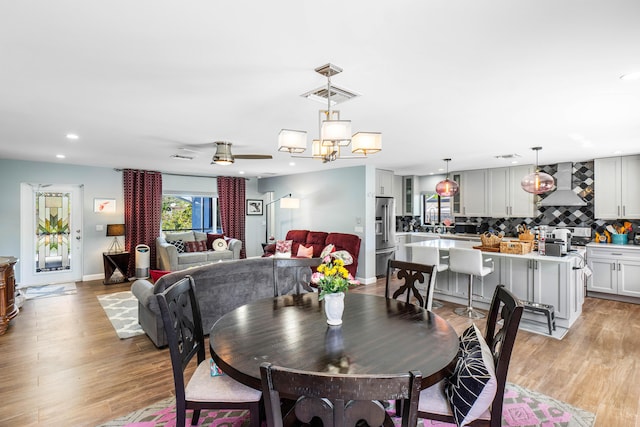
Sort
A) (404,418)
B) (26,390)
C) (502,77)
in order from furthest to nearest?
(26,390)
(502,77)
(404,418)

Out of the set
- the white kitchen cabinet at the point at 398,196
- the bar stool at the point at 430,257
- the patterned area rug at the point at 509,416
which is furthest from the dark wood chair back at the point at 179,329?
the white kitchen cabinet at the point at 398,196

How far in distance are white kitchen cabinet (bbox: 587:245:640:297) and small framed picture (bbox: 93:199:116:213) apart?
922 centimetres

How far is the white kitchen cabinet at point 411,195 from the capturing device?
8.77m

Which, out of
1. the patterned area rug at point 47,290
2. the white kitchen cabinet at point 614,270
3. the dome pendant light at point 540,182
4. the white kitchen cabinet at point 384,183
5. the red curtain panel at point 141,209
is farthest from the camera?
the red curtain panel at point 141,209

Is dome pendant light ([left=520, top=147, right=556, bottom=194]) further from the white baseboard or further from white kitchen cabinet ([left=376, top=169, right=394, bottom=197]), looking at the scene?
the white baseboard

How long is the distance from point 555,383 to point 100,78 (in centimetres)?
430

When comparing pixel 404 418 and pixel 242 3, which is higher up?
pixel 242 3

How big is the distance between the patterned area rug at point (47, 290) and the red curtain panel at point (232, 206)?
3505 millimetres

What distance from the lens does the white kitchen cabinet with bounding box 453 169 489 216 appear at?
733 cm

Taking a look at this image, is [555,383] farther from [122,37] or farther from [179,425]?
[122,37]

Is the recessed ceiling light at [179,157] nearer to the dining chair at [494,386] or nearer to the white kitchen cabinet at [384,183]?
the white kitchen cabinet at [384,183]

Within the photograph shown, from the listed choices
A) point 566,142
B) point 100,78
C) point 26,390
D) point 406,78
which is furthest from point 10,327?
point 566,142

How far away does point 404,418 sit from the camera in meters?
1.08

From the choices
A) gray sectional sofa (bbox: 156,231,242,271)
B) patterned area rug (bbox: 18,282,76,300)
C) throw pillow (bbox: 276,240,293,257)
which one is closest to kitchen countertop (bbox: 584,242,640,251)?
throw pillow (bbox: 276,240,293,257)
